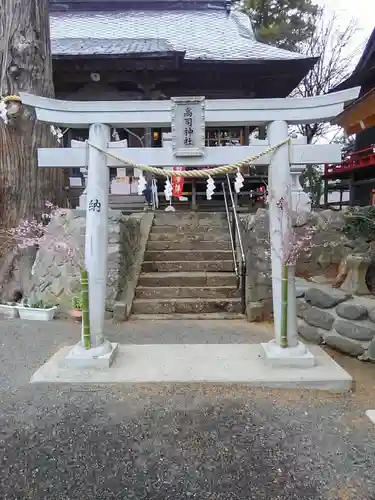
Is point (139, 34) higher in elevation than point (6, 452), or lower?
higher

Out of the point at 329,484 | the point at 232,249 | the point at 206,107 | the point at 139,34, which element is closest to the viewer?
the point at 329,484

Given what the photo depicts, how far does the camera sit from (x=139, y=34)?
12039 mm

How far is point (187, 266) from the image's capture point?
6445mm

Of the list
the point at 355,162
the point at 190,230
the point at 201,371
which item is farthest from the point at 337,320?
the point at 355,162

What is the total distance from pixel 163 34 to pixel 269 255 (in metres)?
10.0

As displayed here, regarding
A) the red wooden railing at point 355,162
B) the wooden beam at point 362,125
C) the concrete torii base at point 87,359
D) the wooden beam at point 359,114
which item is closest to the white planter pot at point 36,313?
the concrete torii base at point 87,359

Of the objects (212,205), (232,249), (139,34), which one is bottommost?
(232,249)

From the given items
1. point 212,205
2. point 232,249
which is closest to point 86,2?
point 212,205

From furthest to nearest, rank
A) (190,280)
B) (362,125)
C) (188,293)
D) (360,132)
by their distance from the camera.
→ (360,132) → (362,125) → (190,280) → (188,293)

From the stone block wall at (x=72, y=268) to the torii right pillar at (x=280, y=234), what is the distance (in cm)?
277

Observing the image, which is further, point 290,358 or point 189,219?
point 189,219

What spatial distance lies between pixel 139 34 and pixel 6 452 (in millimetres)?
12827

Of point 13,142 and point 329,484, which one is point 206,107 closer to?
point 329,484

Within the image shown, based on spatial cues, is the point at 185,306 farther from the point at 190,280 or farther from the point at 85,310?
the point at 85,310
